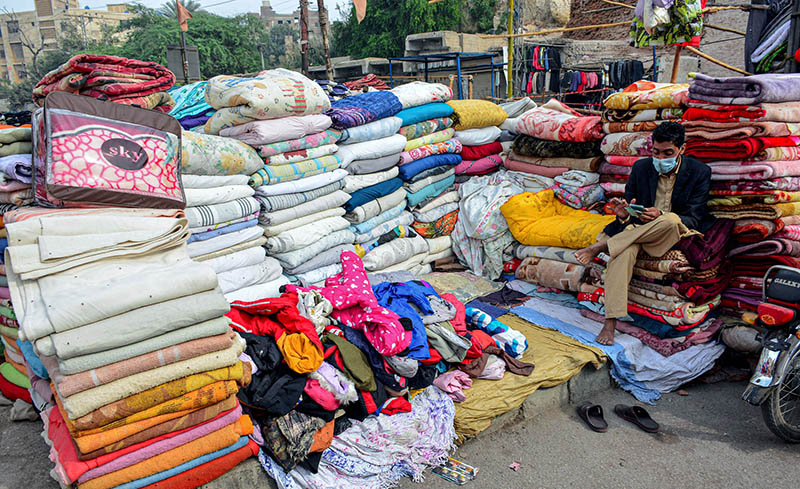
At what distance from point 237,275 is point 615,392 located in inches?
113

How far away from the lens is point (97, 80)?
3188 mm

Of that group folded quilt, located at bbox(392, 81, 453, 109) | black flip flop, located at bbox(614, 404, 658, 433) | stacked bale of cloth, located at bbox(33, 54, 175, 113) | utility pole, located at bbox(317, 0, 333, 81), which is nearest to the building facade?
utility pole, located at bbox(317, 0, 333, 81)

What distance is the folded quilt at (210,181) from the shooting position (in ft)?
10.9

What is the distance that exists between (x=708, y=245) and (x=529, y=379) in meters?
1.62

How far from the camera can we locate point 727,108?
12.4ft

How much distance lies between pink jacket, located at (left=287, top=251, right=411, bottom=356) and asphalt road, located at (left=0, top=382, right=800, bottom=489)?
78 cm

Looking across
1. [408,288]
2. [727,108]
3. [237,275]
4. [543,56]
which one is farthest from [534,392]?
[543,56]

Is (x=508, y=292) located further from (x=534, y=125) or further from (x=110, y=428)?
(x=110, y=428)

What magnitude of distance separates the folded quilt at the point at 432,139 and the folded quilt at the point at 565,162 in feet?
2.69

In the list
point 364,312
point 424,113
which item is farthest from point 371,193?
point 364,312

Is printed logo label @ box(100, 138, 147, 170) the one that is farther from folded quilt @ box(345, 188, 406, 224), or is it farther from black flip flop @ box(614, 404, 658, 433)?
black flip flop @ box(614, 404, 658, 433)

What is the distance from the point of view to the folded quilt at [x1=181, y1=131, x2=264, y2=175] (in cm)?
330

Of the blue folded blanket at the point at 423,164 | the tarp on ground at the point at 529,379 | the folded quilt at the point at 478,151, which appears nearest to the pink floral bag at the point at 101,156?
the tarp on ground at the point at 529,379

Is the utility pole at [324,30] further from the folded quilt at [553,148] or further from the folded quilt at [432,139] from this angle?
the folded quilt at [553,148]
